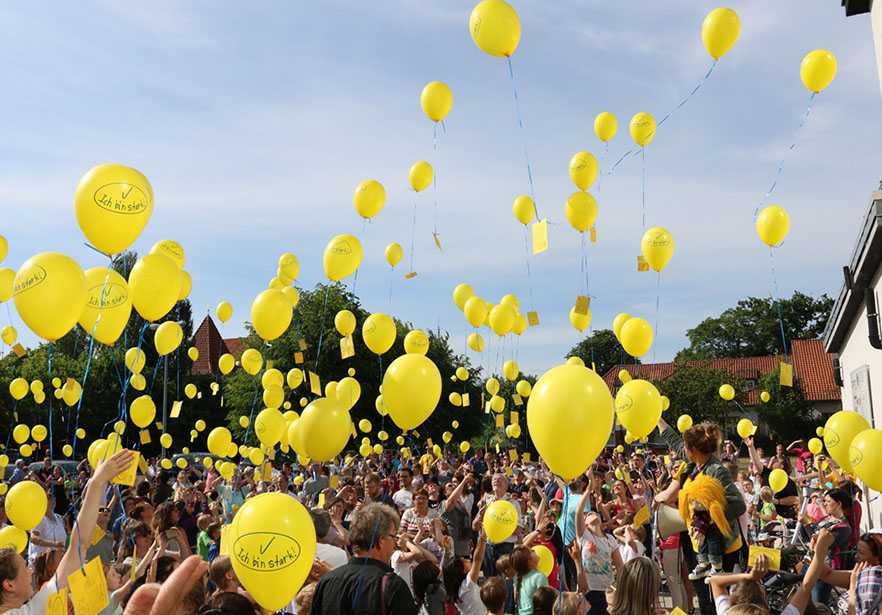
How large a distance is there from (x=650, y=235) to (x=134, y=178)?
16.2ft

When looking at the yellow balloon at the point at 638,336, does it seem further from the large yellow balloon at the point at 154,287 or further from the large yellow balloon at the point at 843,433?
the large yellow balloon at the point at 154,287

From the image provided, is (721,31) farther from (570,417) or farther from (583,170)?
(570,417)

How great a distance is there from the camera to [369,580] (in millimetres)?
3363

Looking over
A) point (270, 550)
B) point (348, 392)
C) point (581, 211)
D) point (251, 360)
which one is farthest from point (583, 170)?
point (251, 360)

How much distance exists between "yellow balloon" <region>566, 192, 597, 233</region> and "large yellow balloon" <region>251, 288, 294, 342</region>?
3.07 m

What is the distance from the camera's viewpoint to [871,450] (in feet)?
16.0

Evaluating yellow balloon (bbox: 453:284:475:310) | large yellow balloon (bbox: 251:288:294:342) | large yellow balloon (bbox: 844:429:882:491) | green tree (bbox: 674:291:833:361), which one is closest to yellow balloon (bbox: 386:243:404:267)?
yellow balloon (bbox: 453:284:475:310)

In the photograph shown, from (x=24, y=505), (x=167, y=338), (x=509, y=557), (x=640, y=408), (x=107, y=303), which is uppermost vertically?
(x=167, y=338)

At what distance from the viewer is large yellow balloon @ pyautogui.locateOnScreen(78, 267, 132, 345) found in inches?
206

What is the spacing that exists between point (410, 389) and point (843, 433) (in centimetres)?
360

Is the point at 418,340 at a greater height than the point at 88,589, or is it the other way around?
the point at 418,340

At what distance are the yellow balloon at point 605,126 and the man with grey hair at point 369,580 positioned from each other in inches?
207

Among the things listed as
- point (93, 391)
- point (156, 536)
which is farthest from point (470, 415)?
point (156, 536)

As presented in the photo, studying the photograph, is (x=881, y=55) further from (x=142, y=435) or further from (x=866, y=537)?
(x=142, y=435)
